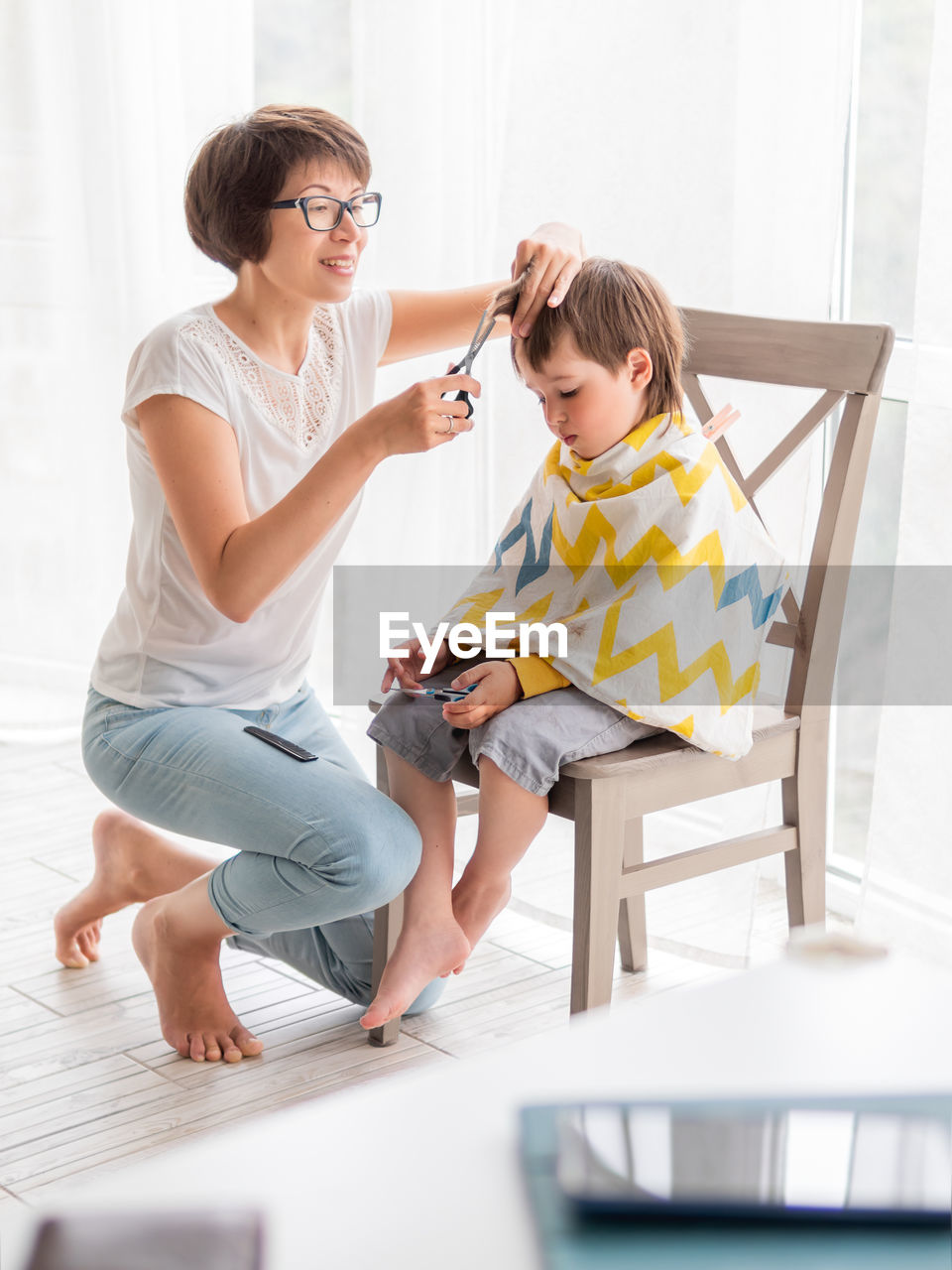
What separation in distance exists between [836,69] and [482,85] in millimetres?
720

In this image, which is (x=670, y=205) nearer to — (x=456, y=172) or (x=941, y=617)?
(x=456, y=172)

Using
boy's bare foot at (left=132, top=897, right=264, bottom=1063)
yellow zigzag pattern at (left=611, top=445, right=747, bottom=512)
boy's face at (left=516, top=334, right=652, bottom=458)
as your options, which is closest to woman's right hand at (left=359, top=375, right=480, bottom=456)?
boy's face at (left=516, top=334, right=652, bottom=458)

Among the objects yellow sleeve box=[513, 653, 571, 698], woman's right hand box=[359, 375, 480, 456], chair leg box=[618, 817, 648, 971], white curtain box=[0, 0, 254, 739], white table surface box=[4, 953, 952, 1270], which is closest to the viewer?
white table surface box=[4, 953, 952, 1270]

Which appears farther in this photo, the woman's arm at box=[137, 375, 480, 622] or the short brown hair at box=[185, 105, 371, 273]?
the short brown hair at box=[185, 105, 371, 273]

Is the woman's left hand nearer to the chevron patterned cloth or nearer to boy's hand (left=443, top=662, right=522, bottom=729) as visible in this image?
the chevron patterned cloth

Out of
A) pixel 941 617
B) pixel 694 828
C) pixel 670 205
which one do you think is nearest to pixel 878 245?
pixel 670 205

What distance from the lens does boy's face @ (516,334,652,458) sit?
164cm

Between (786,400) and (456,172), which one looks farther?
(456,172)

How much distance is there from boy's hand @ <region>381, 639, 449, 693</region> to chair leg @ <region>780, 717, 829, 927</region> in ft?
1.49

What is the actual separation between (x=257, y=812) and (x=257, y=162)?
29.8 inches

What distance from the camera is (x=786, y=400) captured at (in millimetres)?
1992

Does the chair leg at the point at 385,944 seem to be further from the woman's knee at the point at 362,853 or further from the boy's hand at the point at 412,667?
the boy's hand at the point at 412,667

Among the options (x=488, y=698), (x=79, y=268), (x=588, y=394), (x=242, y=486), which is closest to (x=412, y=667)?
(x=488, y=698)

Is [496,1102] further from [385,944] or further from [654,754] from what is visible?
[385,944]
